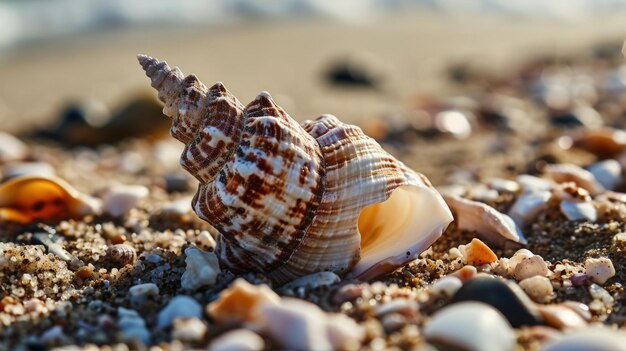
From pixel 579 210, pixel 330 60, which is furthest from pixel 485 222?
pixel 330 60

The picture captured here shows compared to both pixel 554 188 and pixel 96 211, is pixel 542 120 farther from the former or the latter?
pixel 96 211

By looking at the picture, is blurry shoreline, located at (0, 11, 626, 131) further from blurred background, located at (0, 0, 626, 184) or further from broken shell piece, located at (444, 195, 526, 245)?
broken shell piece, located at (444, 195, 526, 245)

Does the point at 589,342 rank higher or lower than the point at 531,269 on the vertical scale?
higher

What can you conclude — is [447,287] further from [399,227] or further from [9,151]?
[9,151]

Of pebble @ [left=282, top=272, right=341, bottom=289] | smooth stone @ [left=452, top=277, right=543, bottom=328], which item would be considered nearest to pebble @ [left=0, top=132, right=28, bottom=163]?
pebble @ [left=282, top=272, right=341, bottom=289]

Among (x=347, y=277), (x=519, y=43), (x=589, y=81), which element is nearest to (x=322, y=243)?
(x=347, y=277)

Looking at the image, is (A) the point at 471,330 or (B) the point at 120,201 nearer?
(A) the point at 471,330

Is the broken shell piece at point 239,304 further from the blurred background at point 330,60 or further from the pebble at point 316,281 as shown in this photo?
the blurred background at point 330,60
